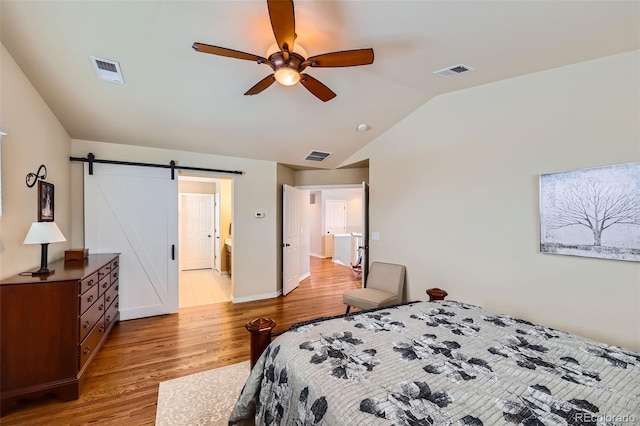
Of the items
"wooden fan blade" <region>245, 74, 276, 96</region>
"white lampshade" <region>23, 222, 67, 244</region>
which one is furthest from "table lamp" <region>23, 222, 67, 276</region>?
"wooden fan blade" <region>245, 74, 276, 96</region>

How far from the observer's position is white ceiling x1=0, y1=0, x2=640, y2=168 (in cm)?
184

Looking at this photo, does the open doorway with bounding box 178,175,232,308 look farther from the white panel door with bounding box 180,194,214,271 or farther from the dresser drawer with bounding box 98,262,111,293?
the dresser drawer with bounding box 98,262,111,293

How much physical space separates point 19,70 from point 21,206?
118 centimetres

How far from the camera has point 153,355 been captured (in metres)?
2.85

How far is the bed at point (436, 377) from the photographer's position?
1062 millimetres

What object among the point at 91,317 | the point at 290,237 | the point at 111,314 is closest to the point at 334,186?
the point at 290,237

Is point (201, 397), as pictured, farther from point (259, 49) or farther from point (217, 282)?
point (217, 282)

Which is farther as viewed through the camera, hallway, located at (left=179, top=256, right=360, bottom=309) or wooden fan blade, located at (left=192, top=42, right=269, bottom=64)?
hallway, located at (left=179, top=256, right=360, bottom=309)

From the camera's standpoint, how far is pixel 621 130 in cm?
198

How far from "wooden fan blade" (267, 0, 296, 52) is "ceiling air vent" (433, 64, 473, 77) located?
65.5 inches

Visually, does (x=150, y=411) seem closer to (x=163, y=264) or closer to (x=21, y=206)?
(x=21, y=206)

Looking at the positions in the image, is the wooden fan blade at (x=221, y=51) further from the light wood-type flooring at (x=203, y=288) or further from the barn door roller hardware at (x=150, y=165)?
the light wood-type flooring at (x=203, y=288)

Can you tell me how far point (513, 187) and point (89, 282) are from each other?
4125 millimetres

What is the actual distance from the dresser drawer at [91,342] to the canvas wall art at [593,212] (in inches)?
163
